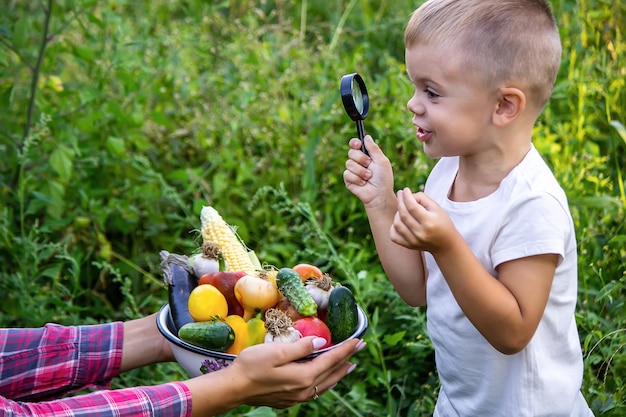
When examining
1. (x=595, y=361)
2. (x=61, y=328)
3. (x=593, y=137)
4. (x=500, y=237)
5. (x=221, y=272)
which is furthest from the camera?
(x=593, y=137)

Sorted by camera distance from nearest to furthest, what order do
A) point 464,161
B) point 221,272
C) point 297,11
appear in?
point 464,161 → point 221,272 → point 297,11

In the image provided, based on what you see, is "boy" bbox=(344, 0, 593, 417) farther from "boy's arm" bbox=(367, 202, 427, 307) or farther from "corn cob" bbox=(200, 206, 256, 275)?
"corn cob" bbox=(200, 206, 256, 275)

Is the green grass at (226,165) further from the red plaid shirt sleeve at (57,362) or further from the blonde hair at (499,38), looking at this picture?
the blonde hair at (499,38)

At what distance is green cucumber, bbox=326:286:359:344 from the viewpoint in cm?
193

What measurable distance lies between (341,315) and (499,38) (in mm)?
706

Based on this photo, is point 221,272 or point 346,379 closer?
point 221,272

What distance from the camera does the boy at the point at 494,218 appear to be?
1653 millimetres

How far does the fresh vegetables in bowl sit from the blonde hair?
0.61m

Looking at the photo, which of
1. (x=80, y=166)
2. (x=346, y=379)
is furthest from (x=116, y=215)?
(x=346, y=379)

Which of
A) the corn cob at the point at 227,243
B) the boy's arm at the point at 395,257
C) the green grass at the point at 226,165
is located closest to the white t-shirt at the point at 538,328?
the boy's arm at the point at 395,257

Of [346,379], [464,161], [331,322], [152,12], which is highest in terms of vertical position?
[152,12]

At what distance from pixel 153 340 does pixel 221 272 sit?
0.41 metres

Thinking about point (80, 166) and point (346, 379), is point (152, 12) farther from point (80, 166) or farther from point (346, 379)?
point (346, 379)

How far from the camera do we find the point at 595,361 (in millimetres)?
2490
